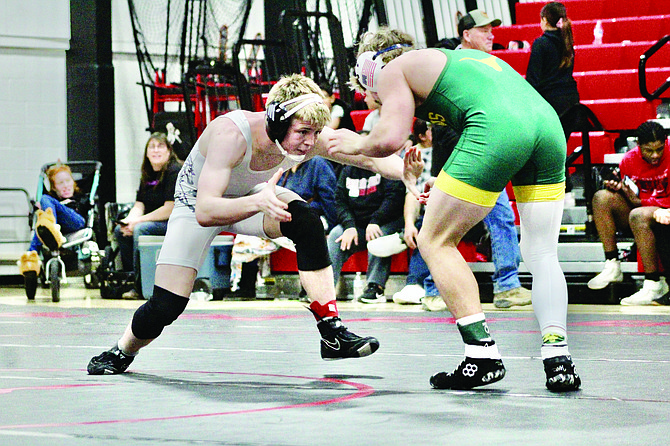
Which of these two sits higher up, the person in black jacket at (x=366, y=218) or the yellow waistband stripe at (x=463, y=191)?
the person in black jacket at (x=366, y=218)

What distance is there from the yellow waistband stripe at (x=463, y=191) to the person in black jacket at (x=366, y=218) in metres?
4.71

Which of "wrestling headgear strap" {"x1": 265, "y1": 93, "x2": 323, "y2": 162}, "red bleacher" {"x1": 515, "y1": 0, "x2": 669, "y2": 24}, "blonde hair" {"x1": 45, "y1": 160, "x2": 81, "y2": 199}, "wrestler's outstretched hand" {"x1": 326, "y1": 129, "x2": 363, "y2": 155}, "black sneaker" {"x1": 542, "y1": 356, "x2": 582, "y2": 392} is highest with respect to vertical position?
"red bleacher" {"x1": 515, "y1": 0, "x2": 669, "y2": 24}

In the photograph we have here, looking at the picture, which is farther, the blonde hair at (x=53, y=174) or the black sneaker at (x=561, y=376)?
the blonde hair at (x=53, y=174)

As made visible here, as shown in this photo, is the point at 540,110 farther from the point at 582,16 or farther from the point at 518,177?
the point at 582,16

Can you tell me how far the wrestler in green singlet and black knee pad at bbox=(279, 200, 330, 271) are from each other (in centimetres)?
62

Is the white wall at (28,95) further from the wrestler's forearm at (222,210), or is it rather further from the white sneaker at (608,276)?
the wrestler's forearm at (222,210)

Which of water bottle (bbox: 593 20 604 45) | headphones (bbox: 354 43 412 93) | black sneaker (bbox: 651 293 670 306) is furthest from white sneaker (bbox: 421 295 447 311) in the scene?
water bottle (bbox: 593 20 604 45)

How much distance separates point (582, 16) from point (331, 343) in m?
8.99

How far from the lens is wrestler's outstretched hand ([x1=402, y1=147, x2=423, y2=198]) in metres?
3.72

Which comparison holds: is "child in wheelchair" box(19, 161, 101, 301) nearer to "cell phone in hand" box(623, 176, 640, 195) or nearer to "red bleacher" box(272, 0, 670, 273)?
"red bleacher" box(272, 0, 670, 273)

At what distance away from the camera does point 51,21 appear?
12938mm

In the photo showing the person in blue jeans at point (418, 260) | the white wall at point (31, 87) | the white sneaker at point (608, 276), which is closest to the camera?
the white sneaker at point (608, 276)

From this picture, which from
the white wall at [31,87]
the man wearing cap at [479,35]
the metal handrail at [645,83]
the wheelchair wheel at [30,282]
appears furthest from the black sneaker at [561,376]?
the white wall at [31,87]

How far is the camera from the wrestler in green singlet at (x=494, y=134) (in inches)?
133
